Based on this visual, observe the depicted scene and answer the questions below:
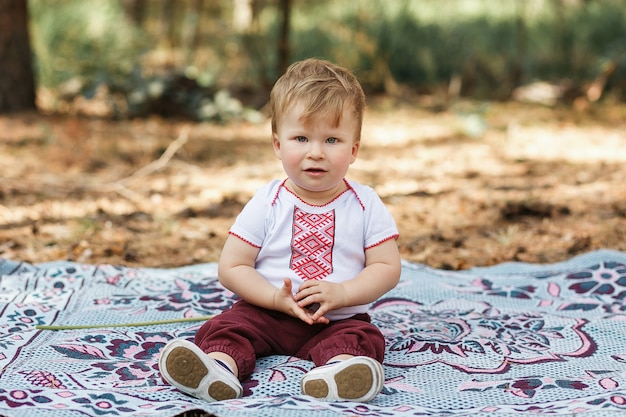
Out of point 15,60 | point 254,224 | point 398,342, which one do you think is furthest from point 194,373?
point 15,60

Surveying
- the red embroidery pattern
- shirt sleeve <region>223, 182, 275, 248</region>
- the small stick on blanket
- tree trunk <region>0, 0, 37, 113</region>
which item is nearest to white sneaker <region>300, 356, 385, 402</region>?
the red embroidery pattern

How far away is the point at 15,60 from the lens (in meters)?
7.23

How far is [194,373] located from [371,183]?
362 cm

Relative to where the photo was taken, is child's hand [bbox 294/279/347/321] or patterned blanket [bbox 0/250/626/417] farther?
child's hand [bbox 294/279/347/321]

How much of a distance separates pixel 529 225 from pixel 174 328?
2418 millimetres

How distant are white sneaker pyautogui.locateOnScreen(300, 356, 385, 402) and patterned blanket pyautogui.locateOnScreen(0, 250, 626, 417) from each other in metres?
0.04

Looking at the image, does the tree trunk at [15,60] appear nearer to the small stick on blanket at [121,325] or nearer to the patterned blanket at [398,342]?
the patterned blanket at [398,342]

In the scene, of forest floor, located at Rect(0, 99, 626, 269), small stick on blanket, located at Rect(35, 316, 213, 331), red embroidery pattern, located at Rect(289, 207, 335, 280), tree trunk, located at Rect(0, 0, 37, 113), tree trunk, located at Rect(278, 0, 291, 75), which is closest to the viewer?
red embroidery pattern, located at Rect(289, 207, 335, 280)

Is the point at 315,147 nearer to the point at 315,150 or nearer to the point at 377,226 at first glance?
the point at 315,150

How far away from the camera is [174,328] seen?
297cm

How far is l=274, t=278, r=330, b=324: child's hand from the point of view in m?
2.41

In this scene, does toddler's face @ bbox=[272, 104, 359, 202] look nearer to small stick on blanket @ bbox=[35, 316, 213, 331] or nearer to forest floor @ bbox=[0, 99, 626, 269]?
small stick on blanket @ bbox=[35, 316, 213, 331]

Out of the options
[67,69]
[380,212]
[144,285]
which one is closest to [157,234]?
[144,285]

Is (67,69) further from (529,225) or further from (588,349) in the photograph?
(588,349)
